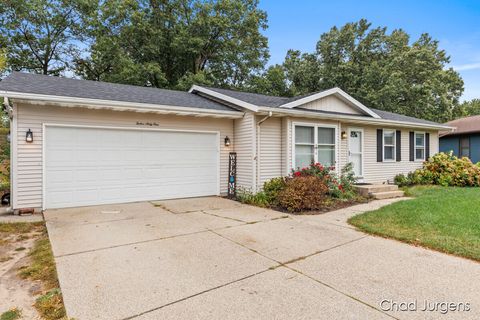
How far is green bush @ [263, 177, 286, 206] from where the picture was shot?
725cm

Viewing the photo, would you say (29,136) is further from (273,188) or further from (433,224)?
(433,224)

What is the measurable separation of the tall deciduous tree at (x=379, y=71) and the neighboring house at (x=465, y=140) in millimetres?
4313

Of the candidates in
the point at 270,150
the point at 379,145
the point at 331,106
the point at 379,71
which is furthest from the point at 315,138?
the point at 379,71

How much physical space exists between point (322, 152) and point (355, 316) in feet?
22.7

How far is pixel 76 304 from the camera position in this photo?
2441 mm

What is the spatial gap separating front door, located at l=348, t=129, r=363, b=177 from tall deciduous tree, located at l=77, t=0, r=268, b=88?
35.1 feet

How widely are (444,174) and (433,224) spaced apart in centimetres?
762

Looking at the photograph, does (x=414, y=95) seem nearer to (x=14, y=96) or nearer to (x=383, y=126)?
(x=383, y=126)

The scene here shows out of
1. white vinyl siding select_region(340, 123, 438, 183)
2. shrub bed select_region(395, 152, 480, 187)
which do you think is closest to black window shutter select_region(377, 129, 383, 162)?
white vinyl siding select_region(340, 123, 438, 183)

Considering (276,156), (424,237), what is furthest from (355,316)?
(276,156)

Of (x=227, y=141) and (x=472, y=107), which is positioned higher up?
(x=472, y=107)

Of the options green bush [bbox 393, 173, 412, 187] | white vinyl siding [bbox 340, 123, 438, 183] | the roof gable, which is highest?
the roof gable

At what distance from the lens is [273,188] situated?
7500 millimetres

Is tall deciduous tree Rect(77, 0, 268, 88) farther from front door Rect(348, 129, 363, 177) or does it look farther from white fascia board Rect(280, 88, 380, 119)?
front door Rect(348, 129, 363, 177)
